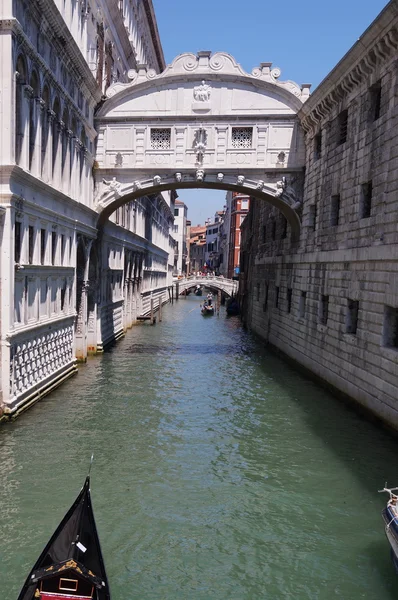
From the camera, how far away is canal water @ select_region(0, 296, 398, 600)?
236 inches

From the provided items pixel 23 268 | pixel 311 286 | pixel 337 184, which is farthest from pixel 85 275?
pixel 337 184

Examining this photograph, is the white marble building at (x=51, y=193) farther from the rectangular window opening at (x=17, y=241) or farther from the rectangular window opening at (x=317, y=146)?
the rectangular window opening at (x=317, y=146)

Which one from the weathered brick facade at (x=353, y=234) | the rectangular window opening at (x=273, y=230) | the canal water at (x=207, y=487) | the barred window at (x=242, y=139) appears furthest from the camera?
the rectangular window opening at (x=273, y=230)

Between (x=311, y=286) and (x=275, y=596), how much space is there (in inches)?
473

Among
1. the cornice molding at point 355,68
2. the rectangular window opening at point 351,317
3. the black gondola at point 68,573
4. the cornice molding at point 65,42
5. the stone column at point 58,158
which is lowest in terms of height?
the black gondola at point 68,573

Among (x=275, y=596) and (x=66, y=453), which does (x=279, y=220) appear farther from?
(x=275, y=596)

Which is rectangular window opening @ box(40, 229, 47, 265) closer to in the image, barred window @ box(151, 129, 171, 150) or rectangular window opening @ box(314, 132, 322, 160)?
barred window @ box(151, 129, 171, 150)

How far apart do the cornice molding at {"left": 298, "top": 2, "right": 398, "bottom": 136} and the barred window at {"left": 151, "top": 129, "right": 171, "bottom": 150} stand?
4570 millimetres

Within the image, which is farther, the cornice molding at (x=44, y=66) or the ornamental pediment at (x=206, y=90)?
the ornamental pediment at (x=206, y=90)

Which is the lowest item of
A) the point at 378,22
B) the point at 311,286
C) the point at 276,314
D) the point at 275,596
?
the point at 275,596

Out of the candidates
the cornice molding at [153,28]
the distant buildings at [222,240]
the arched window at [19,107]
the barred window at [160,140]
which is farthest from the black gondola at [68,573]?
the distant buildings at [222,240]

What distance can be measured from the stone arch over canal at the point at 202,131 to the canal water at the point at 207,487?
7.29 m

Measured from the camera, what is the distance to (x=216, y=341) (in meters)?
24.6

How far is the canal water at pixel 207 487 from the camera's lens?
6004mm
